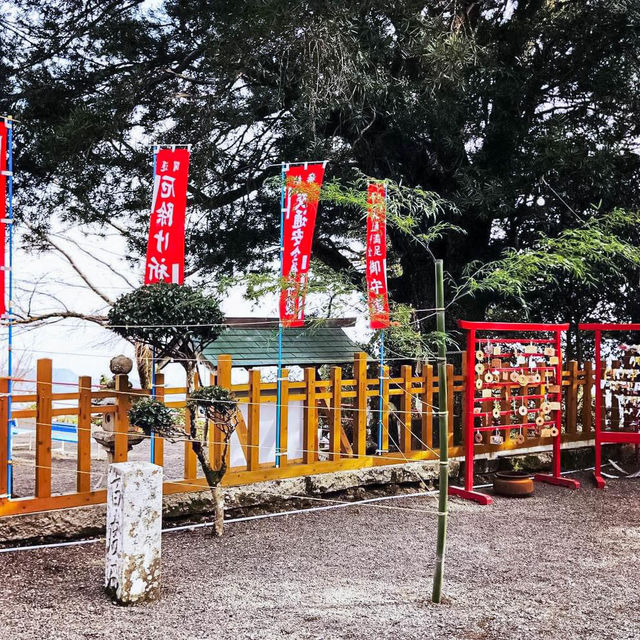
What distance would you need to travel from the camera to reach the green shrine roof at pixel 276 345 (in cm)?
785

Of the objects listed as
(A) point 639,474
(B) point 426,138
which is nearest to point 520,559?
(A) point 639,474

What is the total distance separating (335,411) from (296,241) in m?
1.82

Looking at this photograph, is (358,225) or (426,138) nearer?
(426,138)

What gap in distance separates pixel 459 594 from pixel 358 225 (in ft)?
24.6

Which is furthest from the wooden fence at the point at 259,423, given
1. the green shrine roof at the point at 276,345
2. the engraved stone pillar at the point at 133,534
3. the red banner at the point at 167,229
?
the engraved stone pillar at the point at 133,534

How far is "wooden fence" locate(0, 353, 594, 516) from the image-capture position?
5426 mm

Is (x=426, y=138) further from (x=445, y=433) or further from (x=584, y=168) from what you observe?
(x=445, y=433)

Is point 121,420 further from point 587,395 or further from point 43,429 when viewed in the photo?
point 587,395

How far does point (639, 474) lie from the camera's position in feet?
28.5

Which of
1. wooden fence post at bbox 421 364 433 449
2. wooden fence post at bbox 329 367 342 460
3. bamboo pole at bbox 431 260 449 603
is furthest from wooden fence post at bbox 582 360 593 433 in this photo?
bamboo pole at bbox 431 260 449 603

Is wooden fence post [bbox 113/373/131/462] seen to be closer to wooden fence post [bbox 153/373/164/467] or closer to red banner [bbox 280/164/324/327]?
Result: wooden fence post [bbox 153/373/164/467]

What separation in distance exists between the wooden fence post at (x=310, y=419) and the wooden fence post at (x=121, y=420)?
184cm

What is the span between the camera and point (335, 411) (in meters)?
7.04

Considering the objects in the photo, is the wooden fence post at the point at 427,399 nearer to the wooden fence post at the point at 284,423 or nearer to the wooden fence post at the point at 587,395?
the wooden fence post at the point at 284,423
